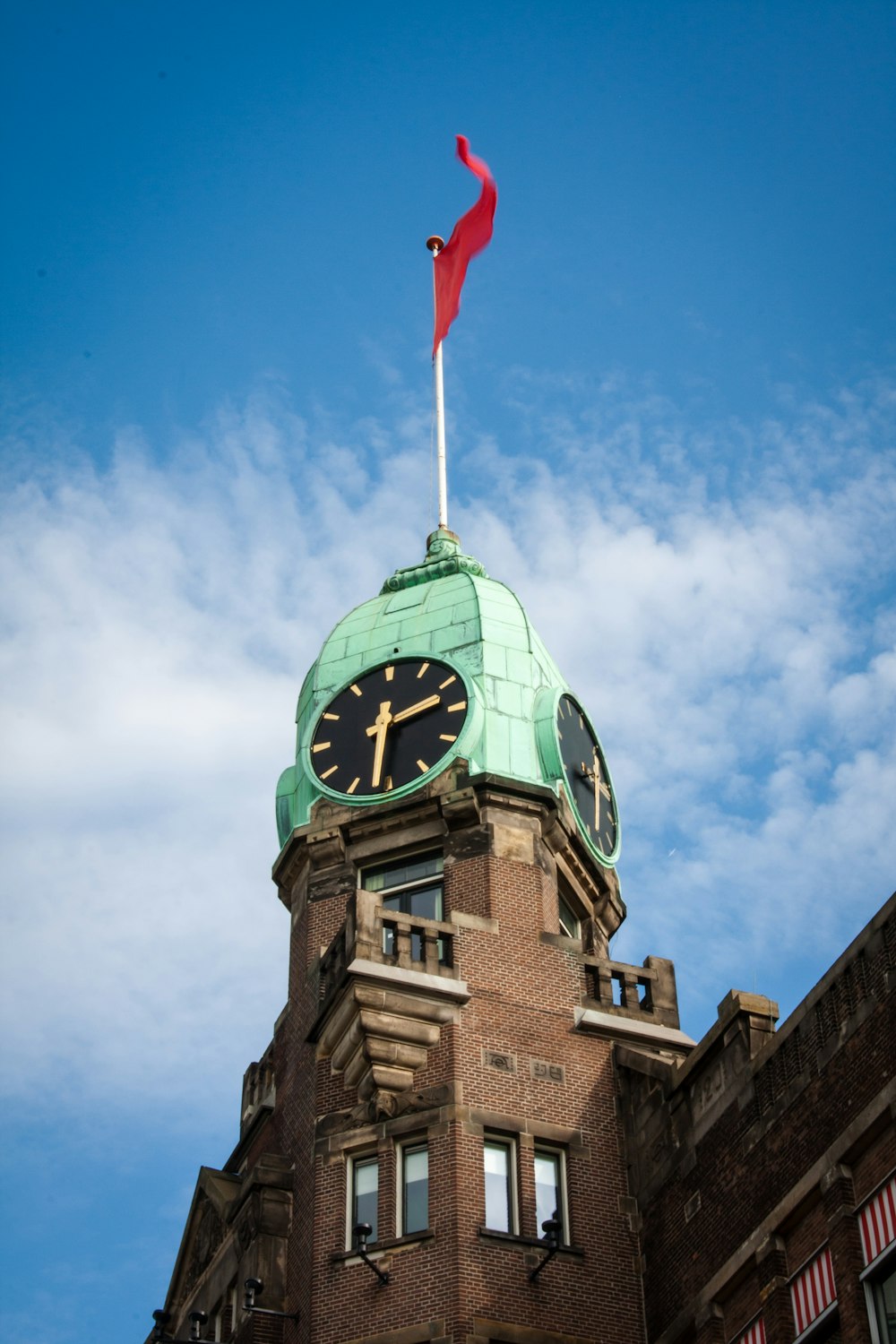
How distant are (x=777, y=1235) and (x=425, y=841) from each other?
13127 mm

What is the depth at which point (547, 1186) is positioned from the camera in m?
39.8

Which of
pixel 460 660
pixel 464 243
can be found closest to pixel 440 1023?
pixel 460 660

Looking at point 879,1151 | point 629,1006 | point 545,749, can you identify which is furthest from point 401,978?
point 879,1151

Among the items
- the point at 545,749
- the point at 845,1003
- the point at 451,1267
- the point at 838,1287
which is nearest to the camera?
the point at 838,1287

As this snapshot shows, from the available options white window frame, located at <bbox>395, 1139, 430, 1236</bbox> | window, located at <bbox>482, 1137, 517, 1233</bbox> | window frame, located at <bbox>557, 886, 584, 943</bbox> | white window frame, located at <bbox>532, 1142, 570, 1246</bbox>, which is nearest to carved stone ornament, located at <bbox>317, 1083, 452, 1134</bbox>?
white window frame, located at <bbox>395, 1139, 430, 1236</bbox>

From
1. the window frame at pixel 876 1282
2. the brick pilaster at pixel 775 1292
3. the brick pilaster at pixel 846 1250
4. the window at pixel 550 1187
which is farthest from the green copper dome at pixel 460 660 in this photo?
the window frame at pixel 876 1282

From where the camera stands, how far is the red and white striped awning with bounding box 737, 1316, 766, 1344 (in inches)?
1357

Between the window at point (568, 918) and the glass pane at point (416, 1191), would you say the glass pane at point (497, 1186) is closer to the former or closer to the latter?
the glass pane at point (416, 1191)

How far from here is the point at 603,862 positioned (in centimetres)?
4753

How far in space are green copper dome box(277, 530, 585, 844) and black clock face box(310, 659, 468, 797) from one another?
0.80 feet

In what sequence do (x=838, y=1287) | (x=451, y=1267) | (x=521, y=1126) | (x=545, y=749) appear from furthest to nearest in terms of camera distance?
1. (x=545, y=749)
2. (x=521, y=1126)
3. (x=451, y=1267)
4. (x=838, y=1287)

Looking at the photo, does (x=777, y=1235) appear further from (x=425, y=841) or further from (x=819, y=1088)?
(x=425, y=841)

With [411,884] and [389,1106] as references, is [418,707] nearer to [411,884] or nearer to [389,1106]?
[411,884]

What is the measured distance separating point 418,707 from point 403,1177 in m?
11.4
